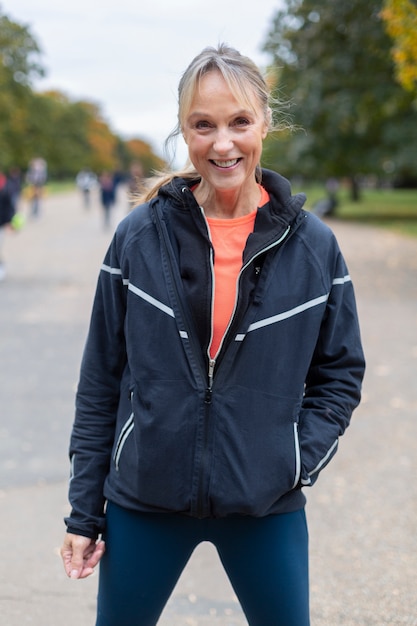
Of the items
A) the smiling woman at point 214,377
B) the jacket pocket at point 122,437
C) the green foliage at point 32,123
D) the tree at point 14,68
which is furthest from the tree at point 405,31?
the tree at point 14,68

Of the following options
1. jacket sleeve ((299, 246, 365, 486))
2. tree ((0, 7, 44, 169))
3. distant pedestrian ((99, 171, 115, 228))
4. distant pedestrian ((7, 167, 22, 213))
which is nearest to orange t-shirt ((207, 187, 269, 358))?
jacket sleeve ((299, 246, 365, 486))

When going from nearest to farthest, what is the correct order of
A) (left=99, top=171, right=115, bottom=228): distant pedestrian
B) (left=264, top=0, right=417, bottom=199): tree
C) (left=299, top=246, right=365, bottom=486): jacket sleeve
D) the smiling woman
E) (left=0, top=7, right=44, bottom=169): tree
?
1. the smiling woman
2. (left=299, top=246, right=365, bottom=486): jacket sleeve
3. (left=264, top=0, right=417, bottom=199): tree
4. (left=99, top=171, right=115, bottom=228): distant pedestrian
5. (left=0, top=7, right=44, bottom=169): tree

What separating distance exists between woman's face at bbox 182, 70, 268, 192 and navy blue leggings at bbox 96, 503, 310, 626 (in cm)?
82

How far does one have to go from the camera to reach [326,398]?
2148 millimetres

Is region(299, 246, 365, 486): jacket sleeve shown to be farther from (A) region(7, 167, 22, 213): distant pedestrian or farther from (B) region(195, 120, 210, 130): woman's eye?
(A) region(7, 167, 22, 213): distant pedestrian

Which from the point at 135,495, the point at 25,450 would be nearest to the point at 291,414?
the point at 135,495

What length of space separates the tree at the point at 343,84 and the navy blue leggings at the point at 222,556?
34.3 feet

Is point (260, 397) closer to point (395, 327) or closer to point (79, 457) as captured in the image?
point (79, 457)

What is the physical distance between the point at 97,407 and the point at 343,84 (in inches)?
798

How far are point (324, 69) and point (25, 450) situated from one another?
15.9 metres

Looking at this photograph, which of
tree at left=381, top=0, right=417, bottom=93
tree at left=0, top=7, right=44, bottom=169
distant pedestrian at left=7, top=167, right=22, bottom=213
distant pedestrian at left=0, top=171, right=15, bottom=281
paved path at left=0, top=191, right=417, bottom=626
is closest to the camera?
paved path at left=0, top=191, right=417, bottom=626

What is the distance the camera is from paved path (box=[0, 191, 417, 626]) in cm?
359

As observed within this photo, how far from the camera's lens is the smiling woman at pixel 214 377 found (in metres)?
2.00

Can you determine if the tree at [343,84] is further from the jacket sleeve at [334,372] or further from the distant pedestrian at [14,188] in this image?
the jacket sleeve at [334,372]
